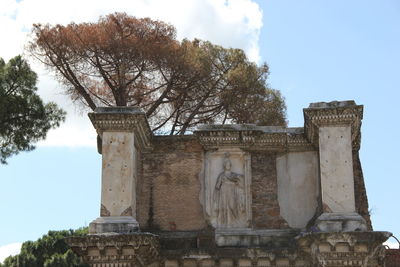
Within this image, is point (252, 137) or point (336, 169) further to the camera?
point (252, 137)

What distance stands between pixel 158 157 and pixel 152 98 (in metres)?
6.65

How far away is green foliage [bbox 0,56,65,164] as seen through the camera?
13695 mm

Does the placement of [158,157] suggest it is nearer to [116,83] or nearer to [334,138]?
[334,138]

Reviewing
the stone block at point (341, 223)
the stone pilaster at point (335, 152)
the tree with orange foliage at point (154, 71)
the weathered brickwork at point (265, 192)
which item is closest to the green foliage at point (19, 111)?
the tree with orange foliage at point (154, 71)

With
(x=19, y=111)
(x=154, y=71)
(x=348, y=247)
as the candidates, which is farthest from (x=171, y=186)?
(x=154, y=71)

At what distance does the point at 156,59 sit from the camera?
1633 cm

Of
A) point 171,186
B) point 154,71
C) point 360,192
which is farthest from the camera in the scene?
point 154,71

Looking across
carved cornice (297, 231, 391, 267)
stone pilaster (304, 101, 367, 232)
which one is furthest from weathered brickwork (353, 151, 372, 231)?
carved cornice (297, 231, 391, 267)

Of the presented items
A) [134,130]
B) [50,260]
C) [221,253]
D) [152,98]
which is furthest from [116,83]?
[221,253]

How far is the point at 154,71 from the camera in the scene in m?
16.5

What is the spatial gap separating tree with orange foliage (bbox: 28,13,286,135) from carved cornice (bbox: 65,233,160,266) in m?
7.49

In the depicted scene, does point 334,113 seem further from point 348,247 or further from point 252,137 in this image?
point 348,247

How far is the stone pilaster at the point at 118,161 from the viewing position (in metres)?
9.36

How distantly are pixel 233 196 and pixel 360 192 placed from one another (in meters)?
2.16
